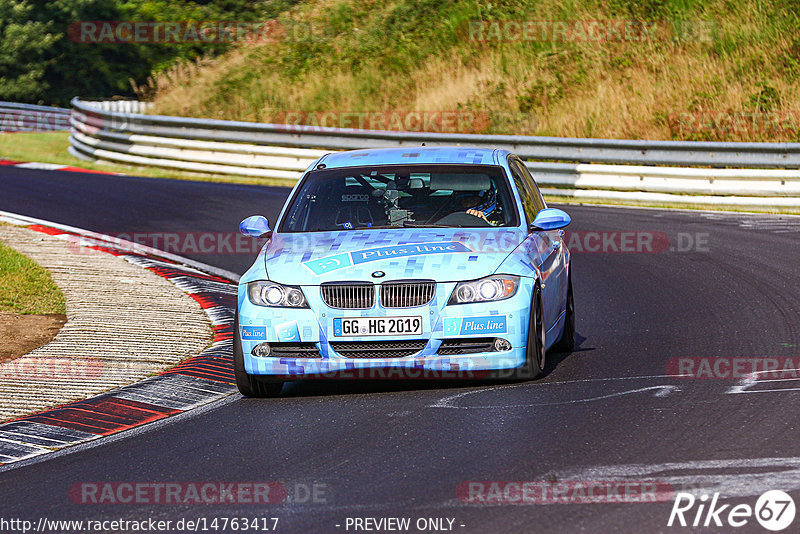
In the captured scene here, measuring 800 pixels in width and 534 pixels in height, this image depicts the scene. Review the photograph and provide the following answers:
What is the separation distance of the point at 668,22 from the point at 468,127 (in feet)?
20.2

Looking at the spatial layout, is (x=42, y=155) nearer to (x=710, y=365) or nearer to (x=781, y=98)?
(x=781, y=98)

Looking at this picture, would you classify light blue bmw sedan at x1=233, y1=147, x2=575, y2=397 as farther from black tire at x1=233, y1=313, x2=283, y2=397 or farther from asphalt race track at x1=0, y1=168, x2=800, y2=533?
asphalt race track at x1=0, y1=168, x2=800, y2=533

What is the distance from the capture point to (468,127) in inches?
1024

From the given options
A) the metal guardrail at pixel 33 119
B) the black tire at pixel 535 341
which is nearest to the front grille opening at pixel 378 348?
the black tire at pixel 535 341

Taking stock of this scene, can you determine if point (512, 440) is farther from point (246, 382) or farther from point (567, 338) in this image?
point (567, 338)

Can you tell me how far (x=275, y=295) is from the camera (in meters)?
8.09

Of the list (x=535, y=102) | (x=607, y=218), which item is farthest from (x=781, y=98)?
(x=607, y=218)

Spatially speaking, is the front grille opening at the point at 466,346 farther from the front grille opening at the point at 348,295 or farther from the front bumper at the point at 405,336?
the front grille opening at the point at 348,295

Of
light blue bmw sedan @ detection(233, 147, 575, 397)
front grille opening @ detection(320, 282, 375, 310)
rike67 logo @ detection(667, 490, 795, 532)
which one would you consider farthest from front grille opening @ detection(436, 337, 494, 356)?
rike67 logo @ detection(667, 490, 795, 532)

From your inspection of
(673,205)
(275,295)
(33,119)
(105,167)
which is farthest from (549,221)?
(33,119)

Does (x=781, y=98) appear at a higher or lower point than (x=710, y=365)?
higher

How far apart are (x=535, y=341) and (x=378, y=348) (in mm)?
1055

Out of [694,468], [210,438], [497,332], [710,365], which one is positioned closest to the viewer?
[694,468]

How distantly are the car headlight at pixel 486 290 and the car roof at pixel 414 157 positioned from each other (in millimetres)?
1613
